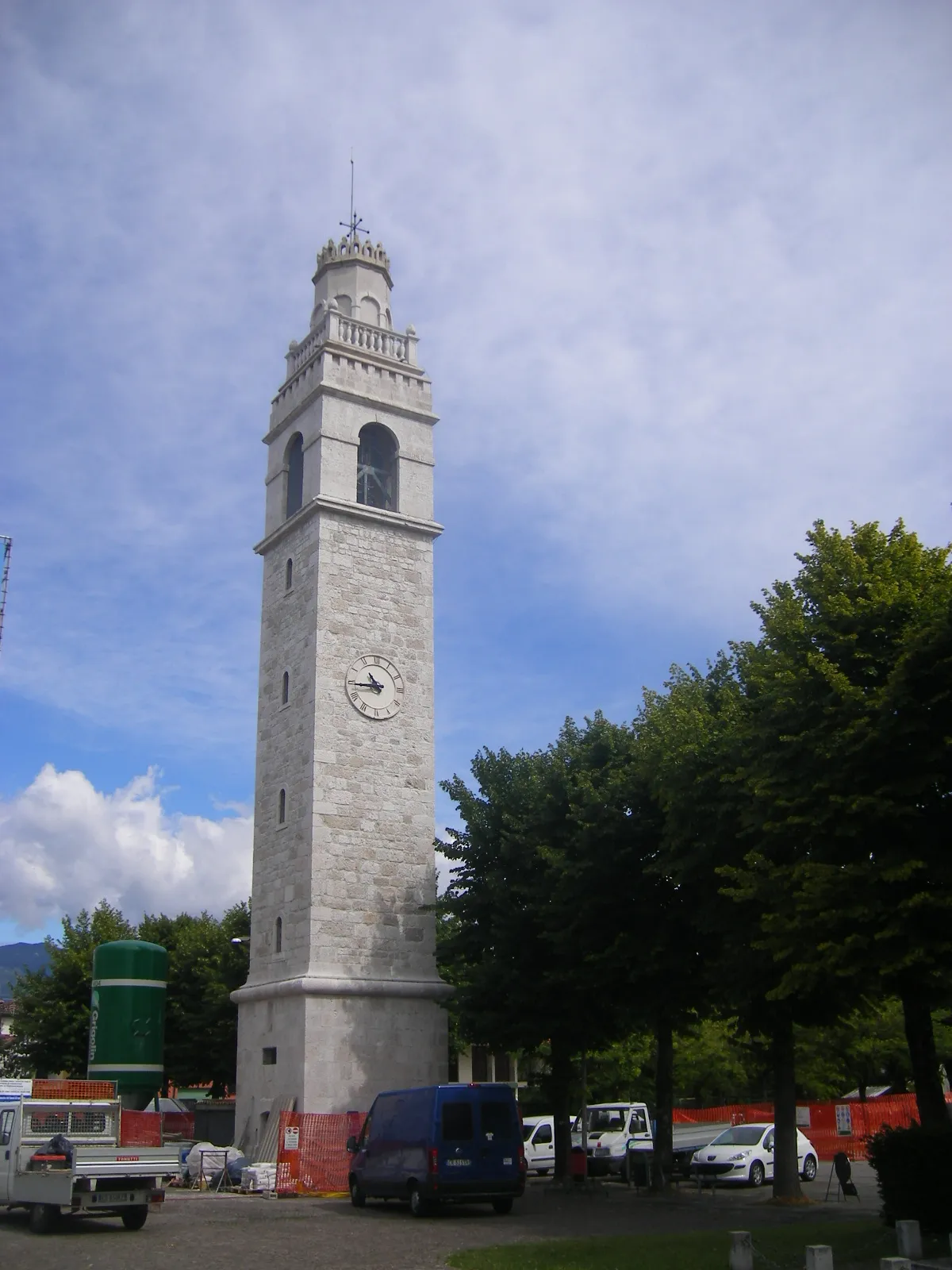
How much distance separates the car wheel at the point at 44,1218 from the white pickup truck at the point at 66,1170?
1 centimetres

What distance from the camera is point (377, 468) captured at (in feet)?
112

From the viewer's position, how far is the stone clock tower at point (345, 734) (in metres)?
28.4

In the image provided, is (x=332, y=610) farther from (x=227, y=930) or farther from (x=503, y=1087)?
(x=227, y=930)

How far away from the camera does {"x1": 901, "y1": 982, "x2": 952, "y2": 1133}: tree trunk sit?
53.3 ft

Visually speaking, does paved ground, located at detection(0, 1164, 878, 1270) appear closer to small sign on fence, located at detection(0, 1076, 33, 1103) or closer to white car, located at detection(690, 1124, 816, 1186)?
white car, located at detection(690, 1124, 816, 1186)

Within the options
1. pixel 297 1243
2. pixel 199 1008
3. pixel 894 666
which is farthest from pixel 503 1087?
pixel 199 1008

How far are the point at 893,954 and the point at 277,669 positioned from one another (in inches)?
803

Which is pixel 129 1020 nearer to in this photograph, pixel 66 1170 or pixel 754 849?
pixel 66 1170

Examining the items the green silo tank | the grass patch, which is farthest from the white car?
the green silo tank

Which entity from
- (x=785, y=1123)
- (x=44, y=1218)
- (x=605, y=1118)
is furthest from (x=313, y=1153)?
(x=605, y=1118)

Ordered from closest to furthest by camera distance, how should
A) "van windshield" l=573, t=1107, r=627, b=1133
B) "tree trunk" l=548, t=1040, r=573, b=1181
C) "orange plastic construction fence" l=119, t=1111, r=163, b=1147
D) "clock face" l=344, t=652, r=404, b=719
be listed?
"orange plastic construction fence" l=119, t=1111, r=163, b=1147
"tree trunk" l=548, t=1040, r=573, b=1181
"clock face" l=344, t=652, r=404, b=719
"van windshield" l=573, t=1107, r=627, b=1133

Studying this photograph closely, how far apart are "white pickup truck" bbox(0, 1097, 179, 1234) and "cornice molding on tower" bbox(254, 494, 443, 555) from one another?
16.7 metres

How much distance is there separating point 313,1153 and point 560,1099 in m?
5.72

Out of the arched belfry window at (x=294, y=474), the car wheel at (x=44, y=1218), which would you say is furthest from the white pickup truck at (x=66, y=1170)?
the arched belfry window at (x=294, y=474)
